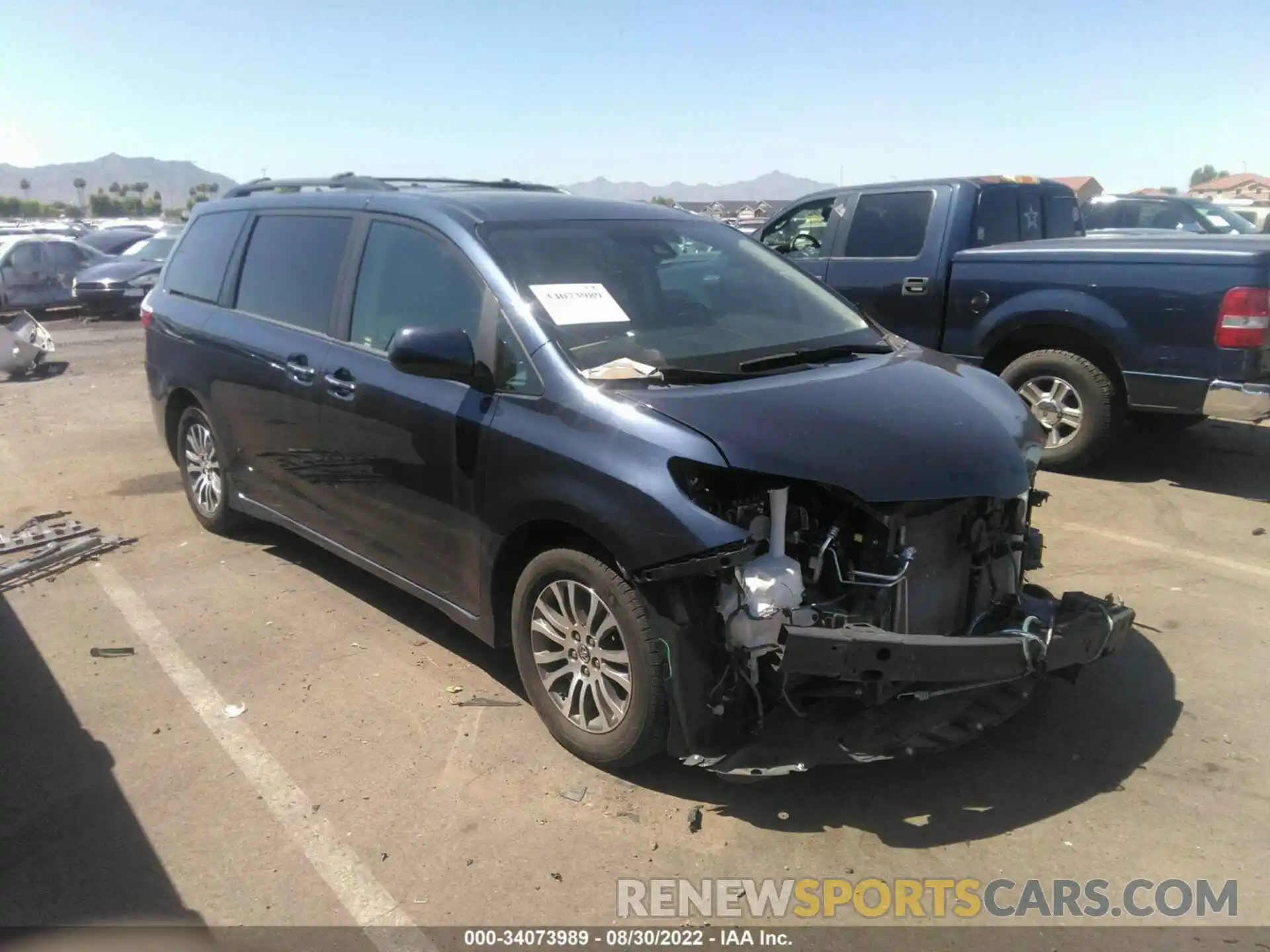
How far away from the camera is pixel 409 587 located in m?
4.26

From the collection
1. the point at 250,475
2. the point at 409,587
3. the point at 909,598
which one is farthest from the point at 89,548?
the point at 909,598

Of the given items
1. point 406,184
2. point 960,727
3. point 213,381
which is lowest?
point 960,727

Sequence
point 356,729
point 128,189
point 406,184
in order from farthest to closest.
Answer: point 128,189 < point 406,184 < point 356,729

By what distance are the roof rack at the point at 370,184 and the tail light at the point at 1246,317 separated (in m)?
4.14

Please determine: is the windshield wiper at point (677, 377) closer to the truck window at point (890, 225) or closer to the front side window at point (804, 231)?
the truck window at point (890, 225)

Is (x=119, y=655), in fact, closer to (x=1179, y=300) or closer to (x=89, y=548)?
(x=89, y=548)

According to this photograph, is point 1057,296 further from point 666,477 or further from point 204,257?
point 204,257

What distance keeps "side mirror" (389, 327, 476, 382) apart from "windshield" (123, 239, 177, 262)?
19249 millimetres

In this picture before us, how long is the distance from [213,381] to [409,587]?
2.07m

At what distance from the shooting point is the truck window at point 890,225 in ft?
25.6

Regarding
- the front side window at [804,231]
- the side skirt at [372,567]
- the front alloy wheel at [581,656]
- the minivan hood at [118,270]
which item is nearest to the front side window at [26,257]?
the minivan hood at [118,270]

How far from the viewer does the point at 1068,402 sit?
6.99m

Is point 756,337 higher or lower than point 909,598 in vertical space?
higher

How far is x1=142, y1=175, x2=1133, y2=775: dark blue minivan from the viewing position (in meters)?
3.06
